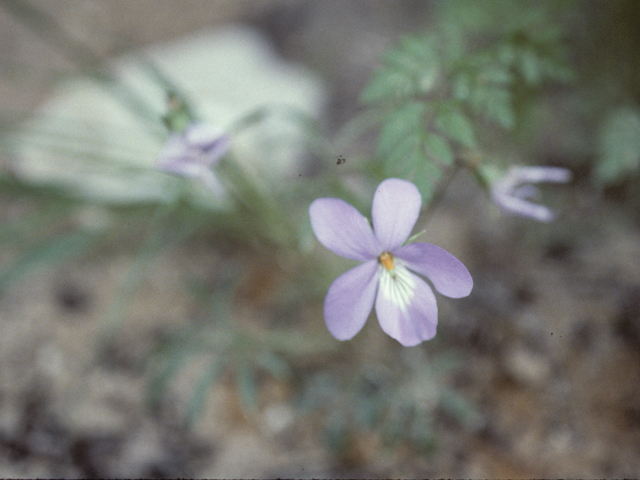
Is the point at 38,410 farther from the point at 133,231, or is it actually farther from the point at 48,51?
the point at 48,51

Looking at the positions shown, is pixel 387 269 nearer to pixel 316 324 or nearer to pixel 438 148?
pixel 438 148

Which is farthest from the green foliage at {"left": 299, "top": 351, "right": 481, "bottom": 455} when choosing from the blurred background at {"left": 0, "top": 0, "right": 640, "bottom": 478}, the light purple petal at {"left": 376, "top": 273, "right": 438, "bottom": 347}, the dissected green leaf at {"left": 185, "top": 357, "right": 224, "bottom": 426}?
the light purple petal at {"left": 376, "top": 273, "right": 438, "bottom": 347}

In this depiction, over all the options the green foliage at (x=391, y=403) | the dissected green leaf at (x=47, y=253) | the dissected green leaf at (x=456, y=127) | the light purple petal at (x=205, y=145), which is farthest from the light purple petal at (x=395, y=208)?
the dissected green leaf at (x=47, y=253)

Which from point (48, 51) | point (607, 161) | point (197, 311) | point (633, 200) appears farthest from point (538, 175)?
point (48, 51)

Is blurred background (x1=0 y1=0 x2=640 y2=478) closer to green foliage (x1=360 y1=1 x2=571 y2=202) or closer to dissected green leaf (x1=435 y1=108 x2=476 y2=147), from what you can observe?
green foliage (x1=360 y1=1 x2=571 y2=202)

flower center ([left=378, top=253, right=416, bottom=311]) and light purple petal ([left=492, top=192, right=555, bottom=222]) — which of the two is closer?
flower center ([left=378, top=253, right=416, bottom=311])

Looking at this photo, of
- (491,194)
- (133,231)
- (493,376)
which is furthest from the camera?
(133,231)

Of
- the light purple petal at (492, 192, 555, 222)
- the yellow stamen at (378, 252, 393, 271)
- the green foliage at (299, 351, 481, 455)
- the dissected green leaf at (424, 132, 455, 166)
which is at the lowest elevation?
the green foliage at (299, 351, 481, 455)
